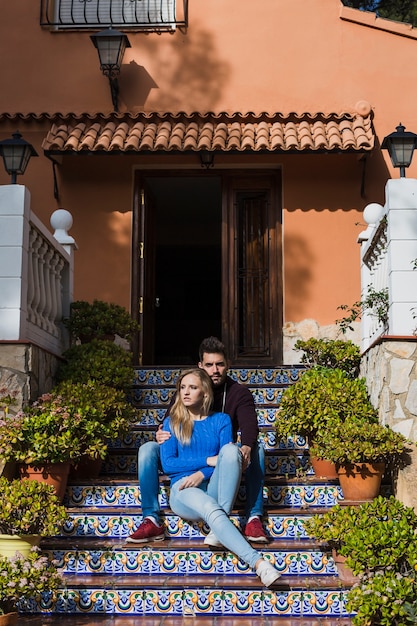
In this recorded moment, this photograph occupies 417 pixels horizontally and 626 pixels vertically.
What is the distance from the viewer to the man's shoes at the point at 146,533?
568 centimetres

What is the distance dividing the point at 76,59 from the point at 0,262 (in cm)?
443

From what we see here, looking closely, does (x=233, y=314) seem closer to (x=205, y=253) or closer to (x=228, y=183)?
(x=228, y=183)

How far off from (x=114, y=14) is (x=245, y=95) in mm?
1902

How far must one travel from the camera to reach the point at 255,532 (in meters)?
5.63

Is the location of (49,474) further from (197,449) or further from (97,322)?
(97,322)

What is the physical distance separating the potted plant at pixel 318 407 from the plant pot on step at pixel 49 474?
5.28ft

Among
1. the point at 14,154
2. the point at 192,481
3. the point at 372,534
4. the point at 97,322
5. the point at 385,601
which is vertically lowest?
the point at 385,601

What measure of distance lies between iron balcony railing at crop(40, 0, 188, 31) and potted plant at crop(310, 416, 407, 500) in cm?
611

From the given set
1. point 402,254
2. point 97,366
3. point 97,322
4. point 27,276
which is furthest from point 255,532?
point 97,322

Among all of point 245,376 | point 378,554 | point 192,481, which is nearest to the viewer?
point 378,554

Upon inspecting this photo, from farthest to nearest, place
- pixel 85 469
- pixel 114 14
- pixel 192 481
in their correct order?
pixel 114 14, pixel 85 469, pixel 192 481

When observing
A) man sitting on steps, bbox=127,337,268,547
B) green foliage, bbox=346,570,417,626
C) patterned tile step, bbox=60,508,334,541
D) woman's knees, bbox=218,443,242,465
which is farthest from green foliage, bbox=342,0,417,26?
green foliage, bbox=346,570,417,626

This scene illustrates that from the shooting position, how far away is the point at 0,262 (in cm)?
683

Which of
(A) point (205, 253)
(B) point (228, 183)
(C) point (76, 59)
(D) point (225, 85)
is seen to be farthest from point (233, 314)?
(A) point (205, 253)
